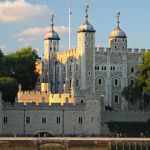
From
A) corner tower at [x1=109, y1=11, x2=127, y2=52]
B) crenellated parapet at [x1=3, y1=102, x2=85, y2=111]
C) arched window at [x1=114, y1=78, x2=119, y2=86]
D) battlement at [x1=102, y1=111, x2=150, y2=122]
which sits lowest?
battlement at [x1=102, y1=111, x2=150, y2=122]

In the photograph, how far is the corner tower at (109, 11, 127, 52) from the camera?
9138cm

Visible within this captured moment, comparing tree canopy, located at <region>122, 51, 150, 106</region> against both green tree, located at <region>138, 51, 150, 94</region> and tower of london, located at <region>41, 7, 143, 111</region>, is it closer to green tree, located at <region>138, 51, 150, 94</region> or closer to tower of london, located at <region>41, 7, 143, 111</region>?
green tree, located at <region>138, 51, 150, 94</region>

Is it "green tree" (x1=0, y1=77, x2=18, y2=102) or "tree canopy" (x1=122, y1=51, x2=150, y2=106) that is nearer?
"green tree" (x1=0, y1=77, x2=18, y2=102)

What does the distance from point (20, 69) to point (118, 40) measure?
12.8 meters

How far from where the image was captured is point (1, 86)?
8062cm

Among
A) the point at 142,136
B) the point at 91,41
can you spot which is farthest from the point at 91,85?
the point at 142,136

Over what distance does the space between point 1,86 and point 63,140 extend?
20.9 metres

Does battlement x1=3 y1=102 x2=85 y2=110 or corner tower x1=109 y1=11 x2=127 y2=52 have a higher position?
corner tower x1=109 y1=11 x2=127 y2=52

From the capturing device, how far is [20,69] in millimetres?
92500

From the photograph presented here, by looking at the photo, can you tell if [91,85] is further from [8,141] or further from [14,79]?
[8,141]

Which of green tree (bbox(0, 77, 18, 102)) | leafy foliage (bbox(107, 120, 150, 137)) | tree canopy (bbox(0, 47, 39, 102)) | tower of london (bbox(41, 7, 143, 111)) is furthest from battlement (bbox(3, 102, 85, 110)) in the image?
tree canopy (bbox(0, 47, 39, 102))

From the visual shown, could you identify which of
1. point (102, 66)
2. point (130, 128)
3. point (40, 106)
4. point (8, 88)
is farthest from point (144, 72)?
point (40, 106)

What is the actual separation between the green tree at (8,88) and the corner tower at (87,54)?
32.3 feet

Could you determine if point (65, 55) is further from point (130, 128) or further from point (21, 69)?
point (130, 128)
